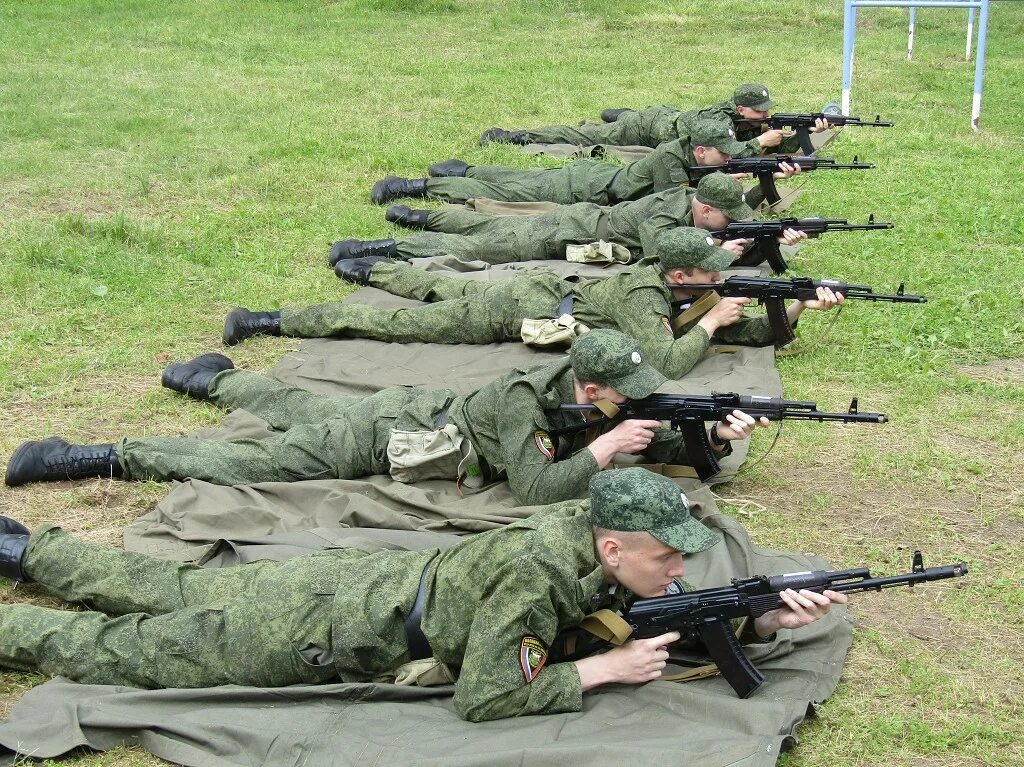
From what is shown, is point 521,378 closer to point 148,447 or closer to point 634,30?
point 148,447

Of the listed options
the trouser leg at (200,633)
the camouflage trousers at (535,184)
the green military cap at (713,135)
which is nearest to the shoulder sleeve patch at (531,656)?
the trouser leg at (200,633)

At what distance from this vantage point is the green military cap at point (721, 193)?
28.7 feet

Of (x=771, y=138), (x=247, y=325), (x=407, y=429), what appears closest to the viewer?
(x=407, y=429)

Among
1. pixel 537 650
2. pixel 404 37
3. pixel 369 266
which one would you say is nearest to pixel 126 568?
pixel 537 650

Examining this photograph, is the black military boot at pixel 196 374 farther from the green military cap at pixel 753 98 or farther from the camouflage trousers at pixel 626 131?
→ the camouflage trousers at pixel 626 131

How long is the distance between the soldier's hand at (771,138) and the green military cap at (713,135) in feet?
3.42

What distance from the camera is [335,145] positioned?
13852mm

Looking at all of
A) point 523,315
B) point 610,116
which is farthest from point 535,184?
point 610,116

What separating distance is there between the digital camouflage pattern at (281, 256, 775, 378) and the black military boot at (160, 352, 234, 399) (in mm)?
978

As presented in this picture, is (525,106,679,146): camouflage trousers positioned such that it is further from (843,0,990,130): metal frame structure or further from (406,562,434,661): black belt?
(406,562,434,661): black belt

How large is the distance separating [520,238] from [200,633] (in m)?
5.81

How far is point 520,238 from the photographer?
32.6ft

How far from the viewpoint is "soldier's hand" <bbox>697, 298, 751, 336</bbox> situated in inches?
305

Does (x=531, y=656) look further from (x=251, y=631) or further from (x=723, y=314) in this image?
(x=723, y=314)
